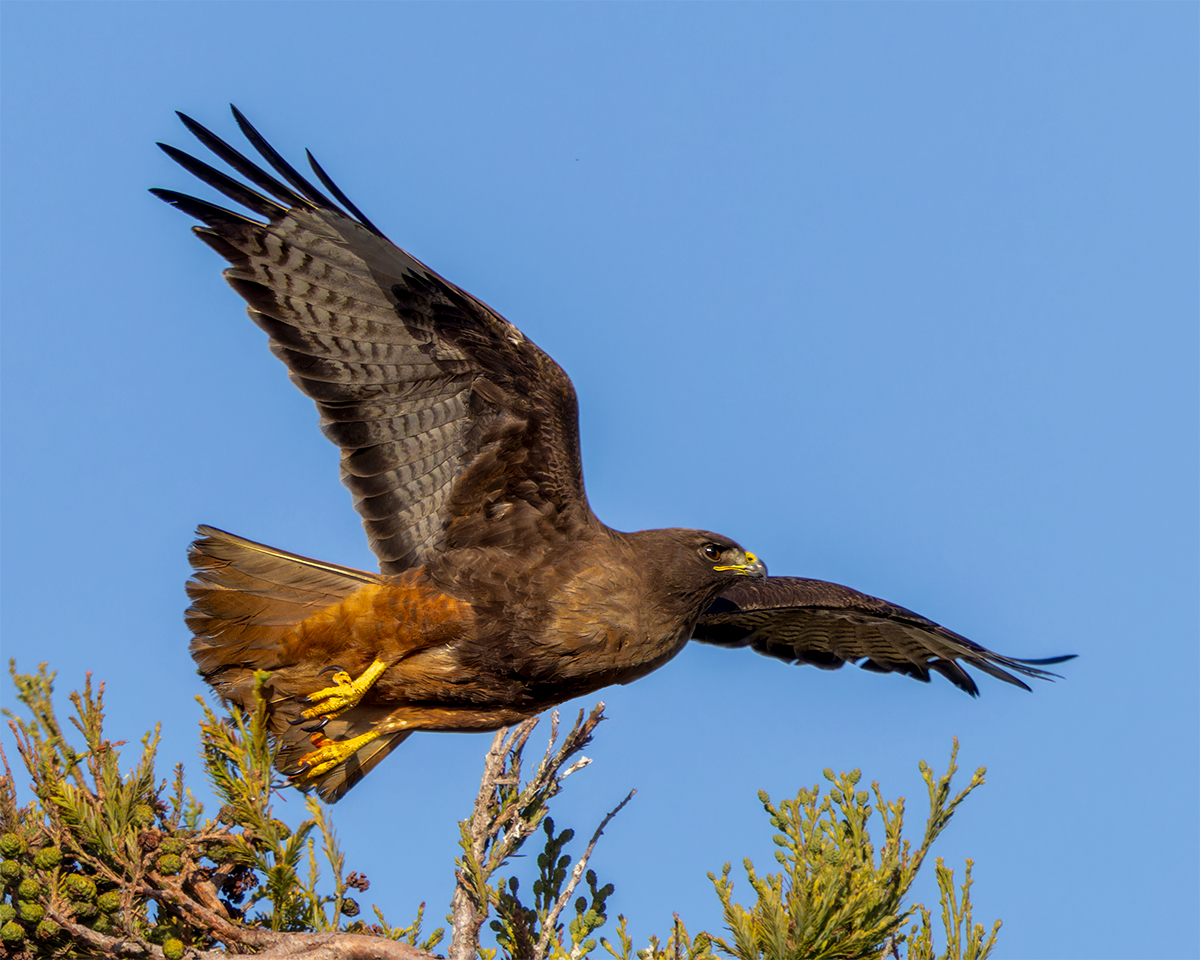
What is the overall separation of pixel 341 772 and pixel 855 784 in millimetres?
3118

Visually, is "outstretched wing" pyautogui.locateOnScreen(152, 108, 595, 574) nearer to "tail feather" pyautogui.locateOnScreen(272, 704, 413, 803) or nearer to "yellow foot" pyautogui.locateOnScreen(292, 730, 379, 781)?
"tail feather" pyautogui.locateOnScreen(272, 704, 413, 803)

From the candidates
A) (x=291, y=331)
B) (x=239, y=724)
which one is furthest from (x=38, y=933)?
(x=291, y=331)

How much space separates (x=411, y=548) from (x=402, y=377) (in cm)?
104

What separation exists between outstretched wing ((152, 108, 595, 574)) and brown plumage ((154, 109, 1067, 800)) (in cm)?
1

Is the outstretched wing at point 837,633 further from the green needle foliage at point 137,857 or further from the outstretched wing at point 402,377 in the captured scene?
the green needle foliage at point 137,857

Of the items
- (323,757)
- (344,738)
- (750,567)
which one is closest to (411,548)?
(344,738)

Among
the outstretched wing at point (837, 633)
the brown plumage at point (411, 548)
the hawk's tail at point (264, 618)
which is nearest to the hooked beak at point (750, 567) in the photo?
the brown plumage at point (411, 548)

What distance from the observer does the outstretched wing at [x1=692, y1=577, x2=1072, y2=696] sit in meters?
8.40

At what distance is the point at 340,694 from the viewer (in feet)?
21.6

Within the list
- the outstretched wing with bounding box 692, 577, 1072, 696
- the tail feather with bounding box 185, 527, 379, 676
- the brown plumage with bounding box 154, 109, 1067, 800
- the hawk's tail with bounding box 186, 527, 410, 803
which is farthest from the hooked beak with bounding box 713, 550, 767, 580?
the tail feather with bounding box 185, 527, 379, 676

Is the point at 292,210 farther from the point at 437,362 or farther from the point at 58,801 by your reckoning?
the point at 58,801

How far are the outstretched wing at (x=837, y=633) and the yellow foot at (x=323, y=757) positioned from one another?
2.96 m

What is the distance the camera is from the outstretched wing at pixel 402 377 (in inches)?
254

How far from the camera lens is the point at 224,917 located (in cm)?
520
